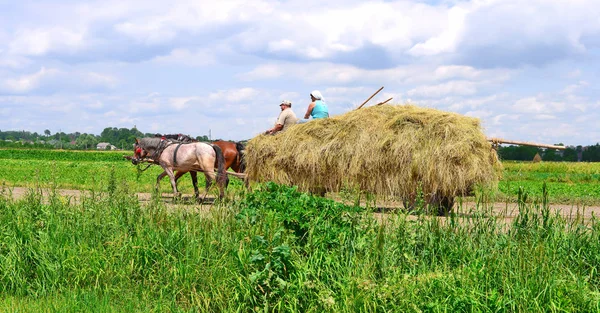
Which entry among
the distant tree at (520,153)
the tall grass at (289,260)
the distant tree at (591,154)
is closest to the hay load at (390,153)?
the tall grass at (289,260)

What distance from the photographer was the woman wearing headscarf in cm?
1317

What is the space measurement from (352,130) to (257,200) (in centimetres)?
509

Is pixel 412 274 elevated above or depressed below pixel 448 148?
below

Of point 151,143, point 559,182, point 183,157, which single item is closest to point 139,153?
point 151,143

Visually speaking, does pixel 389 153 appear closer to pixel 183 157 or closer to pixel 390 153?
pixel 390 153

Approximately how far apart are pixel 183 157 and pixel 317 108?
4349 mm

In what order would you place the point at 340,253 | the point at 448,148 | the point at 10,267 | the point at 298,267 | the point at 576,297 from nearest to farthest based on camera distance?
the point at 576,297
the point at 298,267
the point at 340,253
the point at 10,267
the point at 448,148

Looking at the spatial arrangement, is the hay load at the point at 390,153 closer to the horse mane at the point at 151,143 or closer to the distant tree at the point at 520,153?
the horse mane at the point at 151,143

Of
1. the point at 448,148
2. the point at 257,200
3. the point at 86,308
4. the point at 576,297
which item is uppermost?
the point at 448,148

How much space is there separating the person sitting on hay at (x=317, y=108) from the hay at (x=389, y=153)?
84cm

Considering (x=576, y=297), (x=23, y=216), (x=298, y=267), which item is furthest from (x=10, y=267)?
(x=576, y=297)

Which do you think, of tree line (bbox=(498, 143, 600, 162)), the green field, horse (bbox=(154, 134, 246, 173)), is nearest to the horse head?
horse (bbox=(154, 134, 246, 173))

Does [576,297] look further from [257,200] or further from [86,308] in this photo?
[86,308]

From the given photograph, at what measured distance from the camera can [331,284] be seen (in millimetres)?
5832
